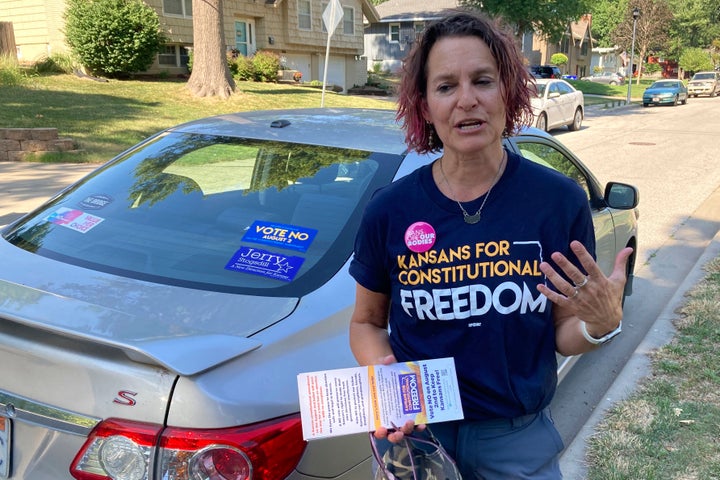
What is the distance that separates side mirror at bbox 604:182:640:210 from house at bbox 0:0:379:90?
21567mm

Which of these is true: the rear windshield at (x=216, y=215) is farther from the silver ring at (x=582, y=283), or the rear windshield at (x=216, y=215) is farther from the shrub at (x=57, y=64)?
the shrub at (x=57, y=64)

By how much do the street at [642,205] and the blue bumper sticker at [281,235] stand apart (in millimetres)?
1589

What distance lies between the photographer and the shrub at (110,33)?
20.0 metres

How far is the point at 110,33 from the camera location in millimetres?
20078

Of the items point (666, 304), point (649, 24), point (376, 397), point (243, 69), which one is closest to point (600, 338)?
point (376, 397)

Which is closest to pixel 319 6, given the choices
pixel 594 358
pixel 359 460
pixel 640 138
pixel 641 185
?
pixel 640 138

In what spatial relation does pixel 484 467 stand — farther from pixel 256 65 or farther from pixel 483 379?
pixel 256 65

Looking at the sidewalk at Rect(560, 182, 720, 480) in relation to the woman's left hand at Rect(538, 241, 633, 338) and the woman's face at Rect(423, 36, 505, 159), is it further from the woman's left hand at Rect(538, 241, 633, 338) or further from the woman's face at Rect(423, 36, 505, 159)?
the woman's face at Rect(423, 36, 505, 159)

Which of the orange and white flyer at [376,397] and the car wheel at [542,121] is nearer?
the orange and white flyer at [376,397]

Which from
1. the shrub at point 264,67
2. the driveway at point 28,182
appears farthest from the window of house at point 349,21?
the driveway at point 28,182

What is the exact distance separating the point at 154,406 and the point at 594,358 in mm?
3490

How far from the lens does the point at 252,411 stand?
5.35ft

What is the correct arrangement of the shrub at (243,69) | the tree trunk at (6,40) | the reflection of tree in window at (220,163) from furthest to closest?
the shrub at (243,69)
the tree trunk at (6,40)
the reflection of tree in window at (220,163)

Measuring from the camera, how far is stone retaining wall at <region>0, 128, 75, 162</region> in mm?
11625
